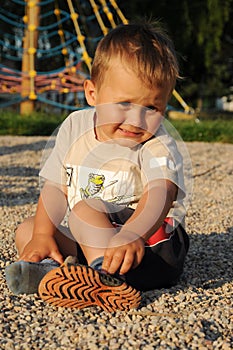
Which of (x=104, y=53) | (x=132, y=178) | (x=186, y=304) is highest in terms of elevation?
(x=104, y=53)

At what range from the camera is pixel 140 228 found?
1.75 meters

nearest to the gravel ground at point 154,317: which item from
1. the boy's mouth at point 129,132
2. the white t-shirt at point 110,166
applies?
the white t-shirt at point 110,166

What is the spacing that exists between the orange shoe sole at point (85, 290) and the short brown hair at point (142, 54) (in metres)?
0.62

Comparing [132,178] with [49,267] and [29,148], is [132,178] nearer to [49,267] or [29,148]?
[49,267]

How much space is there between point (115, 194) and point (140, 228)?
259 mm

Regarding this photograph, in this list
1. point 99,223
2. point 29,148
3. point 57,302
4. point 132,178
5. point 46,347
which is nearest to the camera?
point 46,347

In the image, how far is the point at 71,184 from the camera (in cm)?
203

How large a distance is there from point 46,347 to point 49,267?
36 centimetres

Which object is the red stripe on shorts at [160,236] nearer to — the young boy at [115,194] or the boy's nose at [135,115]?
the young boy at [115,194]

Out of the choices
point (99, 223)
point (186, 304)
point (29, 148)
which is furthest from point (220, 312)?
point (29, 148)

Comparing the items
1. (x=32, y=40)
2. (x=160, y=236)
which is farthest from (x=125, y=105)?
(x=32, y=40)

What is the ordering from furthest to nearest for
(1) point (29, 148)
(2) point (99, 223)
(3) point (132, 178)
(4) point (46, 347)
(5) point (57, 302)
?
(1) point (29, 148)
(3) point (132, 178)
(2) point (99, 223)
(5) point (57, 302)
(4) point (46, 347)

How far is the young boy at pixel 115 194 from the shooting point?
168 cm

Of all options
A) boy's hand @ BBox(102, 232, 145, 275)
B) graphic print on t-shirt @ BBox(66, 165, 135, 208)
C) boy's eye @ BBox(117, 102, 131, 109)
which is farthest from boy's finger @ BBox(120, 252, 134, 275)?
boy's eye @ BBox(117, 102, 131, 109)
